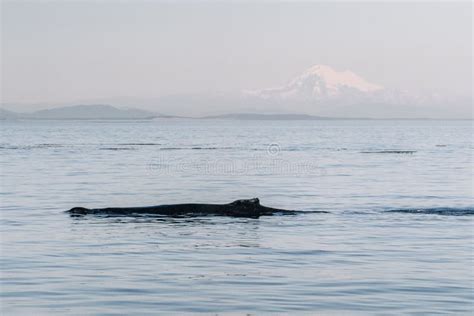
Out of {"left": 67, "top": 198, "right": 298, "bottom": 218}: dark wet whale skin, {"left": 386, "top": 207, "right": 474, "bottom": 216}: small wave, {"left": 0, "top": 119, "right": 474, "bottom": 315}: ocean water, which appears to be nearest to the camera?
{"left": 0, "top": 119, "right": 474, "bottom": 315}: ocean water

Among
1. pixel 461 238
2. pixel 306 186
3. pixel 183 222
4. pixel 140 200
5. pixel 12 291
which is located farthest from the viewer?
pixel 306 186

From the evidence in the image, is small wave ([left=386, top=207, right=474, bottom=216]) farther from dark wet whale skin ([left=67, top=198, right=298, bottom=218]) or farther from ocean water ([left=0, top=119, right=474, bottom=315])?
dark wet whale skin ([left=67, top=198, right=298, bottom=218])

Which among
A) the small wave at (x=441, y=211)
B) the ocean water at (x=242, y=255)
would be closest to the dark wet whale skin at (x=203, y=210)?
the ocean water at (x=242, y=255)

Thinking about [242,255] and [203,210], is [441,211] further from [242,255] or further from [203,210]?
[242,255]

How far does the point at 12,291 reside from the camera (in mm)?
16844

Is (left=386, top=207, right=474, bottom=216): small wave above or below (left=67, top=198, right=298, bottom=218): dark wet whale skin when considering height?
Answer: below

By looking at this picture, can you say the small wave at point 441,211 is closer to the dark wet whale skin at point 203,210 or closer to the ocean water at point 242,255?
the ocean water at point 242,255

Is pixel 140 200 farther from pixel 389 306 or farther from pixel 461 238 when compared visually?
pixel 389 306

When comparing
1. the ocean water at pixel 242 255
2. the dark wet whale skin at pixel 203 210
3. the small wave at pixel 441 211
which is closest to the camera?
the ocean water at pixel 242 255

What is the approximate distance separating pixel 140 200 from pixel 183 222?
10395 mm

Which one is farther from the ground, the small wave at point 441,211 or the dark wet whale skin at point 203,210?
the dark wet whale skin at point 203,210

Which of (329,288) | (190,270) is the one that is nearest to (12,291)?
(190,270)

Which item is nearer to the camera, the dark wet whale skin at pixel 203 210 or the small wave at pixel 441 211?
the dark wet whale skin at pixel 203 210

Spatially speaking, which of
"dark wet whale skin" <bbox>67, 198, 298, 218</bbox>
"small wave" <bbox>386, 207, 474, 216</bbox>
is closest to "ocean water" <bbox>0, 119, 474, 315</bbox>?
"small wave" <bbox>386, 207, 474, 216</bbox>
